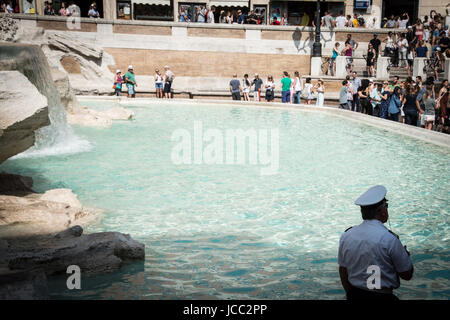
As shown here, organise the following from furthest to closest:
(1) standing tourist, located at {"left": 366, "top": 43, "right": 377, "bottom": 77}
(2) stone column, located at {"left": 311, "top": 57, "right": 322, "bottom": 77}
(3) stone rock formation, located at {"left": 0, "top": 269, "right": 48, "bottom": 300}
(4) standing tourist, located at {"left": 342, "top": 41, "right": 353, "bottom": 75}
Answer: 1. (2) stone column, located at {"left": 311, "top": 57, "right": 322, "bottom": 77}
2. (4) standing tourist, located at {"left": 342, "top": 41, "right": 353, "bottom": 75}
3. (1) standing tourist, located at {"left": 366, "top": 43, "right": 377, "bottom": 77}
4. (3) stone rock formation, located at {"left": 0, "top": 269, "right": 48, "bottom": 300}

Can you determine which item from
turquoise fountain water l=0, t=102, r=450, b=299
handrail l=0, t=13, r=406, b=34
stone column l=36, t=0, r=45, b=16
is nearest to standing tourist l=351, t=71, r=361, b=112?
turquoise fountain water l=0, t=102, r=450, b=299

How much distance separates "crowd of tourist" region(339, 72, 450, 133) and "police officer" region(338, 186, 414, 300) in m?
10.0

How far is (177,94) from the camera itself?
2562 centimetres

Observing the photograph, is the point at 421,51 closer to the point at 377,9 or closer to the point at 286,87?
the point at 286,87

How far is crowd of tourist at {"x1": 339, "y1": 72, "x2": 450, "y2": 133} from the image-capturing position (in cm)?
1262

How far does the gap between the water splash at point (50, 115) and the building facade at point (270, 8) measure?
61.7ft

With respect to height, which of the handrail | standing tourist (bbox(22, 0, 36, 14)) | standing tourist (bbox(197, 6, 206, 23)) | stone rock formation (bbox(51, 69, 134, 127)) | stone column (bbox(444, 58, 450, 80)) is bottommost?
stone rock formation (bbox(51, 69, 134, 127))

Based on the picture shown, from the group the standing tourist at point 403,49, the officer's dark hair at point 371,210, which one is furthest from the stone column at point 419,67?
the officer's dark hair at point 371,210

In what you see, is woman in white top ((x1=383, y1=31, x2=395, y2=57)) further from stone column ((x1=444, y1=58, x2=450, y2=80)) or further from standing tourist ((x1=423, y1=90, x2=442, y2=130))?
standing tourist ((x1=423, y1=90, x2=442, y2=130))

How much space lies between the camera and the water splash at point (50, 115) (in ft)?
28.6

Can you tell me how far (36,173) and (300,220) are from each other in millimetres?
4983

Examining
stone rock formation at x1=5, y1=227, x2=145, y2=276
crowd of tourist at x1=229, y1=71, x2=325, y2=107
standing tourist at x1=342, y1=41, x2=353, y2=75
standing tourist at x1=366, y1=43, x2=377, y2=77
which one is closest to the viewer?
stone rock formation at x1=5, y1=227, x2=145, y2=276

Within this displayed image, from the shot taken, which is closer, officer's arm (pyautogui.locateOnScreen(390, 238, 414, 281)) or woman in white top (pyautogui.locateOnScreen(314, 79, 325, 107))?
officer's arm (pyautogui.locateOnScreen(390, 238, 414, 281))
